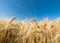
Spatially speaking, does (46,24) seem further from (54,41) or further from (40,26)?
(54,41)

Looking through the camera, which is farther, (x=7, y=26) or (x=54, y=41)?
(x=7, y=26)

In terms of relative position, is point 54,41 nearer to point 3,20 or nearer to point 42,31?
point 42,31

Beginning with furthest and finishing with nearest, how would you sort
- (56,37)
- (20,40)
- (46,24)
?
(46,24) → (20,40) → (56,37)

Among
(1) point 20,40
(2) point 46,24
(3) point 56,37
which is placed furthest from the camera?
(2) point 46,24

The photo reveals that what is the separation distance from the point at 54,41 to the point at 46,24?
263 mm

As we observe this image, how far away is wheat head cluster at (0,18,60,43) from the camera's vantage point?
1.84m

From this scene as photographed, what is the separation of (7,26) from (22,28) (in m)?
0.14

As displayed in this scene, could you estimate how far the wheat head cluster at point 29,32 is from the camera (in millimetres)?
1843

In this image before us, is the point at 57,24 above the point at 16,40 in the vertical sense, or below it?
above

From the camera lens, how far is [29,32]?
73.1 inches

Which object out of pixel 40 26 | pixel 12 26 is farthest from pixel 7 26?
pixel 40 26

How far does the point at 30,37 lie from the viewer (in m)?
1.86

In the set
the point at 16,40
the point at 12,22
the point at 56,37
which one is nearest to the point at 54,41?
the point at 56,37

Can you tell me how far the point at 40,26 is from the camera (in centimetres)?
196
